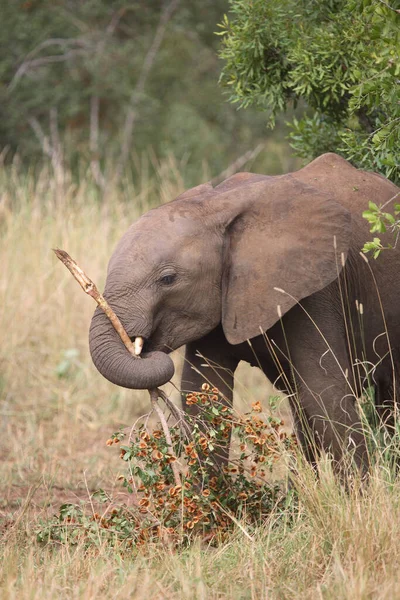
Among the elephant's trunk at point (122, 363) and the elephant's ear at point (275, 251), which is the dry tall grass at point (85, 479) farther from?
the elephant's trunk at point (122, 363)

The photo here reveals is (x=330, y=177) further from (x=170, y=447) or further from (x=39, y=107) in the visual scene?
(x=39, y=107)

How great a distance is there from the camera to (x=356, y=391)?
5.10 metres

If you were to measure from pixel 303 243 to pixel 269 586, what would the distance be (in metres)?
1.77

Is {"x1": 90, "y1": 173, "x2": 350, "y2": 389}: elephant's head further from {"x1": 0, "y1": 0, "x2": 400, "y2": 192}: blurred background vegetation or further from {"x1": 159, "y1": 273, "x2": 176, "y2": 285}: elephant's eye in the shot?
{"x1": 0, "y1": 0, "x2": 400, "y2": 192}: blurred background vegetation

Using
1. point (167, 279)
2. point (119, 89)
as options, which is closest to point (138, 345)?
point (167, 279)

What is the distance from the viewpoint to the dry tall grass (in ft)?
13.0

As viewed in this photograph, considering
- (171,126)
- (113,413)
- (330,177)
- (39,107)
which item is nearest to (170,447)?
(330,177)

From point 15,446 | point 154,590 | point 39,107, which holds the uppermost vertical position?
point 154,590

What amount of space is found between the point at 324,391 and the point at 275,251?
71 cm

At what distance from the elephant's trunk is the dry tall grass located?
0.72 metres

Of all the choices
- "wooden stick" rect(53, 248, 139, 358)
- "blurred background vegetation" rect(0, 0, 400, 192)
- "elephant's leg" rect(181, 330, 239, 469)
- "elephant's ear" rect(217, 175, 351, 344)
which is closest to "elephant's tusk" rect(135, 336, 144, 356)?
"wooden stick" rect(53, 248, 139, 358)

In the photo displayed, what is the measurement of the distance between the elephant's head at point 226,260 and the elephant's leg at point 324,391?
0.26 metres

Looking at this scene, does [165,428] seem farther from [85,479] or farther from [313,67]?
[313,67]

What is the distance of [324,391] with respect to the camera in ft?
16.6
